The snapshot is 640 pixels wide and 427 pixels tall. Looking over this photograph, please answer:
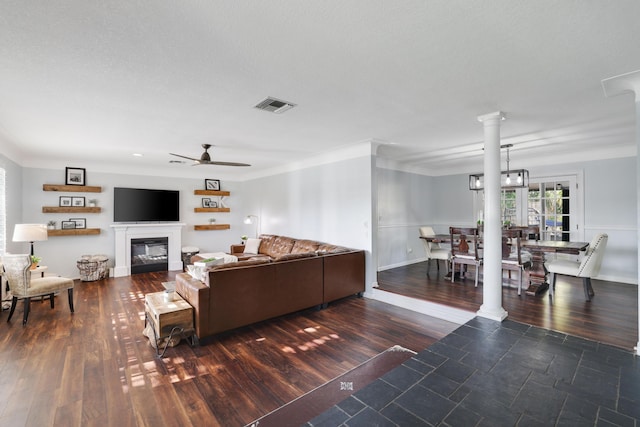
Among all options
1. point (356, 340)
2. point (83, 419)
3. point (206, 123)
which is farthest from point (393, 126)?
point (83, 419)

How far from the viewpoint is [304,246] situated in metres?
5.76

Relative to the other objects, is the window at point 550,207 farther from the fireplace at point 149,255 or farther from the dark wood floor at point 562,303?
the fireplace at point 149,255

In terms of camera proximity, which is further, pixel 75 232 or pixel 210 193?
pixel 210 193

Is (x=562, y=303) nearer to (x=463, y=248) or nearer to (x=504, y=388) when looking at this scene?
(x=463, y=248)

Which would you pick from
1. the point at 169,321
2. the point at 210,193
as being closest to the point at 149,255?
the point at 210,193

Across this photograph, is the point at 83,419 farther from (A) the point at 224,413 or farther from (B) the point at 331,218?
(B) the point at 331,218

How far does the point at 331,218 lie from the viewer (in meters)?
5.54

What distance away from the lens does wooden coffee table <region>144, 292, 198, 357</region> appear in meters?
2.95

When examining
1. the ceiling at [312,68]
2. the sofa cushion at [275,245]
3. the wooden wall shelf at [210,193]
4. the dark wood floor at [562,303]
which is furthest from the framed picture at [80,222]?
the dark wood floor at [562,303]

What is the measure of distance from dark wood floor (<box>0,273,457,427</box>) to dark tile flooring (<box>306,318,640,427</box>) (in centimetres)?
58

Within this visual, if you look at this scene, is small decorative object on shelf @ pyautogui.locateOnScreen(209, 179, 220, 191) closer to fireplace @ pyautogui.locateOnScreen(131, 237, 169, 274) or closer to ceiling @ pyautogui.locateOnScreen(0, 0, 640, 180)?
fireplace @ pyautogui.locateOnScreen(131, 237, 169, 274)

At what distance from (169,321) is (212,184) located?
5583 millimetres

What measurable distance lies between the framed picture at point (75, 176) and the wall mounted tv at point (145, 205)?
1.99 ft

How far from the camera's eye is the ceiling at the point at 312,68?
162 centimetres
